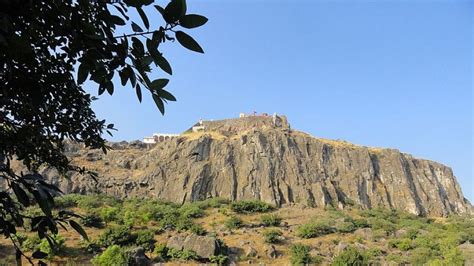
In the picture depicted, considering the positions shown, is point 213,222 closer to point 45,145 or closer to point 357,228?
point 357,228

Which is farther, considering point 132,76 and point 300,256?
point 300,256

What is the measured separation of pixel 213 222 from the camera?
1353 inches

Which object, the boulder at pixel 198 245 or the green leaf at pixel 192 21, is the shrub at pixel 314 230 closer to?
the boulder at pixel 198 245

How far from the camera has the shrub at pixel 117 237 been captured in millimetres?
24812

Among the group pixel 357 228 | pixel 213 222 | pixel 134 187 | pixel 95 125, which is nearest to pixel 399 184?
pixel 357 228

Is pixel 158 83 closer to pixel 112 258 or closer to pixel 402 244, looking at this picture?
pixel 112 258

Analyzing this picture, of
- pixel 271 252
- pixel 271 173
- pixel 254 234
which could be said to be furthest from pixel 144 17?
pixel 271 173

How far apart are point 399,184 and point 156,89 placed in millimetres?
54343

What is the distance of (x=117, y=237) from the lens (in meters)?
25.4

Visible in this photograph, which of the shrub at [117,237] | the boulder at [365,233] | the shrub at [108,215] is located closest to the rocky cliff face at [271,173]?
the boulder at [365,233]

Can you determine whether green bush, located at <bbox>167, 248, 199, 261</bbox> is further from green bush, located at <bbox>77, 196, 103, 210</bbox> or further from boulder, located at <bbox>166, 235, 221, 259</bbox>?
green bush, located at <bbox>77, 196, 103, 210</bbox>

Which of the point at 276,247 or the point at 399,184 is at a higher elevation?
the point at 399,184

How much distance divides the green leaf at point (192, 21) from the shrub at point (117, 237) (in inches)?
1006

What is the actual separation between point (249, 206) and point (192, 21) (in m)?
38.9
